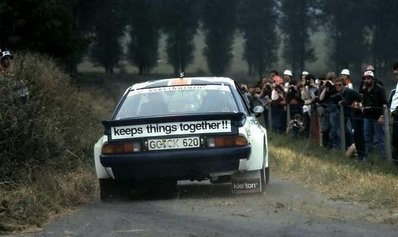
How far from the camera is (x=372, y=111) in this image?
46.5ft

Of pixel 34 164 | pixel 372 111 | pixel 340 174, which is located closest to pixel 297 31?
pixel 372 111

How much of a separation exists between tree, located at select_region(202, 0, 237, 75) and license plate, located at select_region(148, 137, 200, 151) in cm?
6978

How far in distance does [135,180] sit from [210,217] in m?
1.67

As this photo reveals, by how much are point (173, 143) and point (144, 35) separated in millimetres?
74090

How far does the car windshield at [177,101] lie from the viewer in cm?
1044

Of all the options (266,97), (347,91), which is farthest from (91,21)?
(347,91)

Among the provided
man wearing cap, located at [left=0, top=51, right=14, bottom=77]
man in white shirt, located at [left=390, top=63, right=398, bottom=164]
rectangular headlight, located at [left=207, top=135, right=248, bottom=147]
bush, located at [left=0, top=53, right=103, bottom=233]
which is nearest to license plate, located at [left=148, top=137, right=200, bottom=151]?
rectangular headlight, located at [left=207, top=135, right=248, bottom=147]

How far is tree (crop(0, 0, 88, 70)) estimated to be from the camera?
25172mm

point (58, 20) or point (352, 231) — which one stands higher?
point (58, 20)

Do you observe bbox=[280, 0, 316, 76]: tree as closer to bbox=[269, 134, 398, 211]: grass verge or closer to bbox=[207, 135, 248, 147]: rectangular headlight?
bbox=[269, 134, 398, 211]: grass verge

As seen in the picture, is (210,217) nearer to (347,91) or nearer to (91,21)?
(347,91)

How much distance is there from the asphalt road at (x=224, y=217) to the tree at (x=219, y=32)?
229 ft

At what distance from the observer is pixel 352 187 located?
34.9 feet

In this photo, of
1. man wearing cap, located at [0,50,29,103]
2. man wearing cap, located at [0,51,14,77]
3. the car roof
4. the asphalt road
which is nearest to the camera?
the asphalt road
